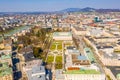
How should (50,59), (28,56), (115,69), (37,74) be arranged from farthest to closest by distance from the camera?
(50,59) < (28,56) < (115,69) < (37,74)

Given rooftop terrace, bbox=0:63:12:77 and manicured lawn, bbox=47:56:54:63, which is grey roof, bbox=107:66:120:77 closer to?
manicured lawn, bbox=47:56:54:63

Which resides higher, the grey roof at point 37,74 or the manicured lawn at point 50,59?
the grey roof at point 37,74

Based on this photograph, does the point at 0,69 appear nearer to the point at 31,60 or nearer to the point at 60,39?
the point at 31,60

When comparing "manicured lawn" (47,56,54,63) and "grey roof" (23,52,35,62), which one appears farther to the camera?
"manicured lawn" (47,56,54,63)

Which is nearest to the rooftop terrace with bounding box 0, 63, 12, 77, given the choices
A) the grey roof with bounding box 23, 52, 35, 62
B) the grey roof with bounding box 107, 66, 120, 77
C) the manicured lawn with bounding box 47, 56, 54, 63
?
the grey roof with bounding box 23, 52, 35, 62

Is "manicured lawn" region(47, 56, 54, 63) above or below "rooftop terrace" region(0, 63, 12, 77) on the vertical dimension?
below

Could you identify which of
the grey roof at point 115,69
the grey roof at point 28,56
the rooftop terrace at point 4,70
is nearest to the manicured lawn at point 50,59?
the grey roof at point 28,56

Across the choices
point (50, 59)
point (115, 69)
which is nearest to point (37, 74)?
point (50, 59)

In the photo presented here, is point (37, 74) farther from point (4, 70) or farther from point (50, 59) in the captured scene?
point (50, 59)

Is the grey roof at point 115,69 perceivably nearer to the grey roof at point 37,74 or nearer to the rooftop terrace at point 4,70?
the grey roof at point 37,74

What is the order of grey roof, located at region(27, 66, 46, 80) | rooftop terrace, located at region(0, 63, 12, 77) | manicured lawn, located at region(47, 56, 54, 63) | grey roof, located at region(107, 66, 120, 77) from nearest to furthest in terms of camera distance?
grey roof, located at region(27, 66, 46, 80)
rooftop terrace, located at region(0, 63, 12, 77)
grey roof, located at region(107, 66, 120, 77)
manicured lawn, located at region(47, 56, 54, 63)

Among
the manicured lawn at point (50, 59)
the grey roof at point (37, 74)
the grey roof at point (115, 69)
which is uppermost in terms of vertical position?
the grey roof at point (37, 74)
